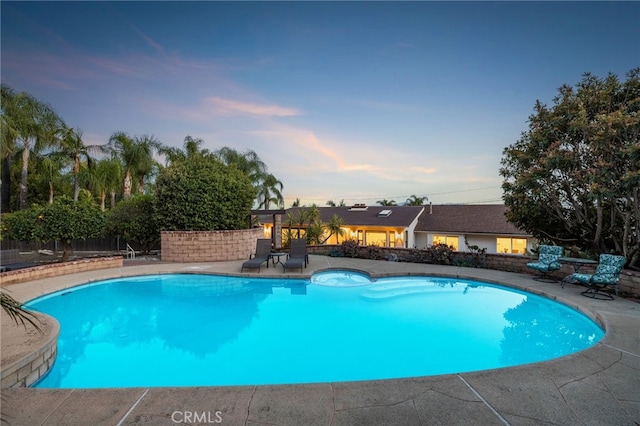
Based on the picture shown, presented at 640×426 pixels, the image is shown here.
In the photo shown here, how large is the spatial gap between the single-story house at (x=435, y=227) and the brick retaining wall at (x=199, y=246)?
4.82 meters

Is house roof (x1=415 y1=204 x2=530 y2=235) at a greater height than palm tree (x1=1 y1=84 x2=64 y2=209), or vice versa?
palm tree (x1=1 y1=84 x2=64 y2=209)

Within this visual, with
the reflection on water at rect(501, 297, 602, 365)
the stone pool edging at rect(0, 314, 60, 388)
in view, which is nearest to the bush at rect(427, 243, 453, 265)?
the reflection on water at rect(501, 297, 602, 365)

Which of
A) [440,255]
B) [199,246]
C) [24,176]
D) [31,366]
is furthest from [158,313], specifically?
[24,176]

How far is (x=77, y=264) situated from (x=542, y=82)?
63.0ft

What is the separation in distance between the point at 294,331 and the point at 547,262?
8.23 m

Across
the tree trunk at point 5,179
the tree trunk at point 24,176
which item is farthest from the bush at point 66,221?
the tree trunk at point 5,179

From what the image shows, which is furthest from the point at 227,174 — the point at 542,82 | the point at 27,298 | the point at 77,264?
the point at 542,82

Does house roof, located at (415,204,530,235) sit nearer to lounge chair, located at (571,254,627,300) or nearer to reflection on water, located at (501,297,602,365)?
lounge chair, located at (571,254,627,300)

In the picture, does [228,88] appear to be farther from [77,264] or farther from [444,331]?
[444,331]

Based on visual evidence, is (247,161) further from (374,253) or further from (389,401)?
(389,401)

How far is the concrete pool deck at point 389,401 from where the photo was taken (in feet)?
9.06

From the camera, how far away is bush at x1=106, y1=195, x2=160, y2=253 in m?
15.5

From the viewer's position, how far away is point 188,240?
13453mm

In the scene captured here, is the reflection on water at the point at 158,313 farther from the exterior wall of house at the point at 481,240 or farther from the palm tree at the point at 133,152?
the palm tree at the point at 133,152
